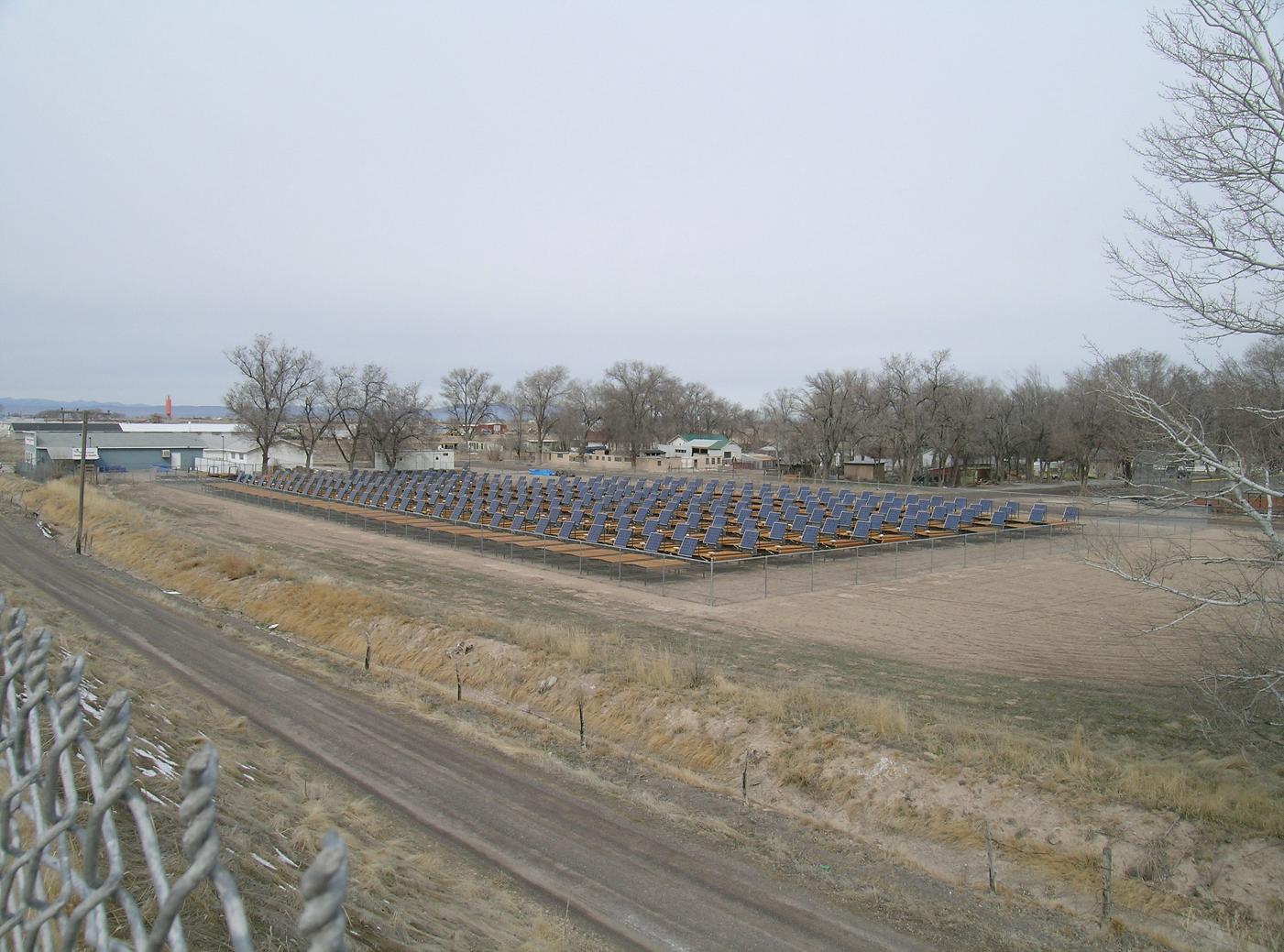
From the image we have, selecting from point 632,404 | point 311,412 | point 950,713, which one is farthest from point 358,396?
point 950,713

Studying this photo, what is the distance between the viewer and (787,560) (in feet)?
107

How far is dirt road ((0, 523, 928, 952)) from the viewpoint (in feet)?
28.2

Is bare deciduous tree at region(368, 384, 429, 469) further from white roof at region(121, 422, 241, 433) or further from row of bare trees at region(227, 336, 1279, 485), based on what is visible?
white roof at region(121, 422, 241, 433)

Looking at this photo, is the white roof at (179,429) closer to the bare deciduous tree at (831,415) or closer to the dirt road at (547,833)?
Result: the bare deciduous tree at (831,415)

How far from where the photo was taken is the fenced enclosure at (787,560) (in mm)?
27672

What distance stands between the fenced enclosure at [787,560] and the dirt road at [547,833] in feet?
40.8

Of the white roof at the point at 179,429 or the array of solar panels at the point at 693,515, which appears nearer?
the array of solar panels at the point at 693,515

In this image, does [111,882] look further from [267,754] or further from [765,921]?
[267,754]

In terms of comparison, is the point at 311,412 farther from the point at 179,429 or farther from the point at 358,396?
the point at 179,429

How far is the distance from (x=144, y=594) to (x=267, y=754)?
1737 centimetres

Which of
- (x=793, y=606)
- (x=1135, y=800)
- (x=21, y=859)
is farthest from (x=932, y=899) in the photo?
(x=793, y=606)

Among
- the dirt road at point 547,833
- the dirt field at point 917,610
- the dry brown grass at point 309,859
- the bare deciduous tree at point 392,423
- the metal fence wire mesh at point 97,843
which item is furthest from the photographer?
the bare deciduous tree at point 392,423

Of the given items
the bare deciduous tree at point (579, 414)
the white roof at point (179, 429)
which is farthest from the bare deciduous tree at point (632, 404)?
the white roof at point (179, 429)

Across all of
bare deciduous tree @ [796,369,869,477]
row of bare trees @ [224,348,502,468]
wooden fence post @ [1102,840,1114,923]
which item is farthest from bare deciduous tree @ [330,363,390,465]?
wooden fence post @ [1102,840,1114,923]
